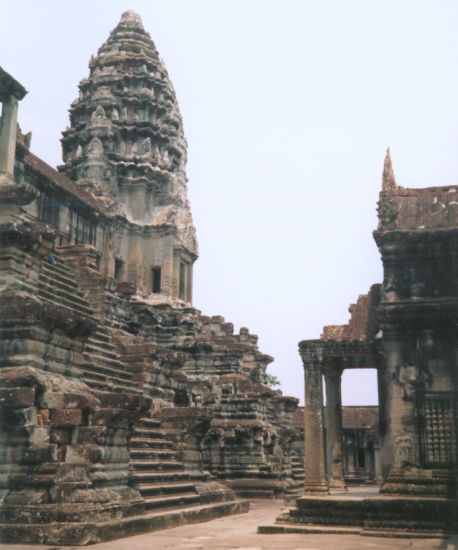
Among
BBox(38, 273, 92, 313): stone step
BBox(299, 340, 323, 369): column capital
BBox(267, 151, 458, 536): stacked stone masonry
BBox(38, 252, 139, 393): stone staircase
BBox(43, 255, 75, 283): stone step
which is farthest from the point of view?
BBox(43, 255, 75, 283): stone step

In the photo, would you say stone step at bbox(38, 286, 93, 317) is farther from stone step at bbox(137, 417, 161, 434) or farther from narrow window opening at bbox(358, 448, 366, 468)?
narrow window opening at bbox(358, 448, 366, 468)

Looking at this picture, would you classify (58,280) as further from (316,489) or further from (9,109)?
Result: (316,489)

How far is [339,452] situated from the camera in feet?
63.2

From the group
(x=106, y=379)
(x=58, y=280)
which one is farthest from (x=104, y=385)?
(x=58, y=280)

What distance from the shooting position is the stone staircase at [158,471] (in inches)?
600

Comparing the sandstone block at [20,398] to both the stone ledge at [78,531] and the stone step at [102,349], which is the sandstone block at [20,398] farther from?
the stone step at [102,349]

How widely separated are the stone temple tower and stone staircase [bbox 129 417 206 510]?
18.4 meters

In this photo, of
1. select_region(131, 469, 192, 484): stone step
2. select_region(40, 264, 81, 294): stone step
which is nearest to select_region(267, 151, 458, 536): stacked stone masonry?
select_region(131, 469, 192, 484): stone step

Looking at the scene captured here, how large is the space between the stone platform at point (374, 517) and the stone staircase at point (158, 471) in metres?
2.98

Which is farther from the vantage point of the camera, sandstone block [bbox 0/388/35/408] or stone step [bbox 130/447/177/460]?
stone step [bbox 130/447/177/460]

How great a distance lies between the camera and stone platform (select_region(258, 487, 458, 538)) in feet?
37.7

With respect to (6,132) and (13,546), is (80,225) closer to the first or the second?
(6,132)

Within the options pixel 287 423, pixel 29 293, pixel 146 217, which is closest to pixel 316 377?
pixel 29 293

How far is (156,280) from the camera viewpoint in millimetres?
38281
